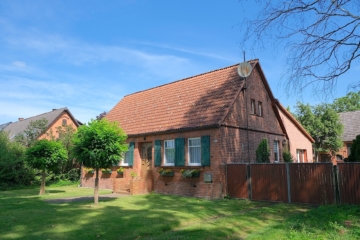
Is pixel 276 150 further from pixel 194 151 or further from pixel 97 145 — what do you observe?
pixel 97 145

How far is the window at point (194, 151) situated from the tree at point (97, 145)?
14.7 feet

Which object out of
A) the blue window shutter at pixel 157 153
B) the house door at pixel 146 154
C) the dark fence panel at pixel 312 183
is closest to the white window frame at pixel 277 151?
the dark fence panel at pixel 312 183

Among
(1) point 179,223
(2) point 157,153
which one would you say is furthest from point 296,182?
(2) point 157,153

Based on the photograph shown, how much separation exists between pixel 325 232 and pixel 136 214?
5.64 metres

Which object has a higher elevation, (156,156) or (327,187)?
(156,156)

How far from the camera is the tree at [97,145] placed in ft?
37.6

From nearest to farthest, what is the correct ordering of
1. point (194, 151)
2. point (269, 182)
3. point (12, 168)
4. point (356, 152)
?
point (269, 182)
point (356, 152)
point (194, 151)
point (12, 168)

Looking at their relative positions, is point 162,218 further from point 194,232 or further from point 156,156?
point 156,156

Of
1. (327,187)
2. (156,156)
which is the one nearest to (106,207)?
(156,156)

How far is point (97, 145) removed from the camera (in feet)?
37.7

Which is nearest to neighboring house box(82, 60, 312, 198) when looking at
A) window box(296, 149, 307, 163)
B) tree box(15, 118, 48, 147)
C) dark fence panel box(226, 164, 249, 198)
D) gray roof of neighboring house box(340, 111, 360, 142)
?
dark fence panel box(226, 164, 249, 198)

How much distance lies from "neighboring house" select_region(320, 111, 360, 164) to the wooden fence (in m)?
22.9

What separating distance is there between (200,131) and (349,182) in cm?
701

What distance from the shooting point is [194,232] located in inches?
274
